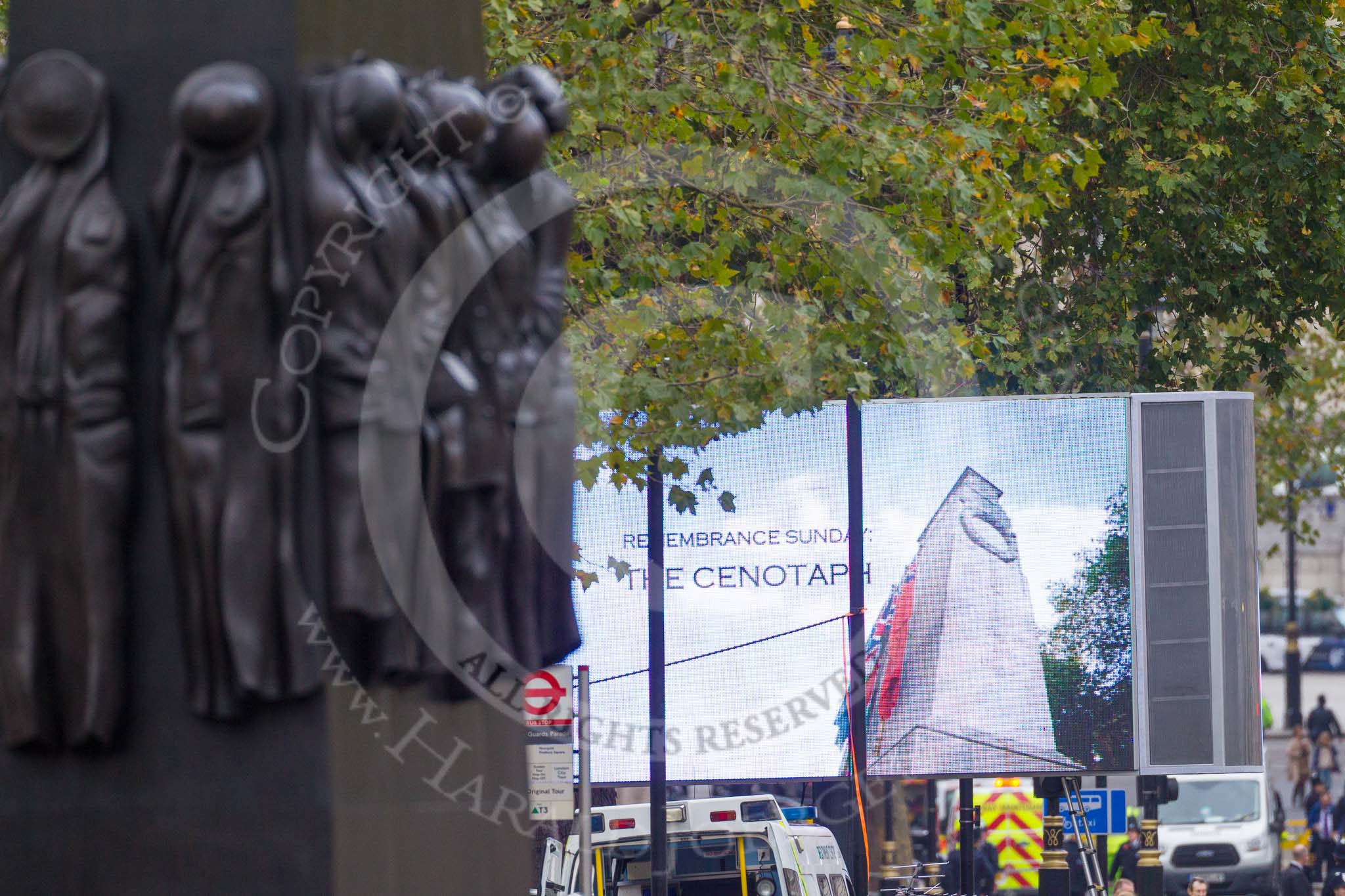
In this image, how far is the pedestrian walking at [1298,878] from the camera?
22500 mm

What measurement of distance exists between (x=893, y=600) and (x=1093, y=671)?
5.33 feet

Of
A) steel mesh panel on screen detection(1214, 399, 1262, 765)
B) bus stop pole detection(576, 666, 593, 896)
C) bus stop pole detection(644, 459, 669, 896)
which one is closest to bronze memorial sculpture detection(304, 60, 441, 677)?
bus stop pole detection(576, 666, 593, 896)

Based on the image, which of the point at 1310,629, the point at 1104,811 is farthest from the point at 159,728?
the point at 1310,629

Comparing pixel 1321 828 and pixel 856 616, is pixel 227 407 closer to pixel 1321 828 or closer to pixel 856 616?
pixel 856 616

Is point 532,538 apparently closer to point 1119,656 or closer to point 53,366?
point 53,366

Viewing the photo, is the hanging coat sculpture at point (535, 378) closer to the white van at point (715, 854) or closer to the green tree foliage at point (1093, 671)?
the green tree foliage at point (1093, 671)

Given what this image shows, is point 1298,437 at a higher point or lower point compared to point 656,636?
higher

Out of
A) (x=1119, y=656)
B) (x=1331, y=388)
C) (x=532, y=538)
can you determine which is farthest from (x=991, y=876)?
(x=532, y=538)

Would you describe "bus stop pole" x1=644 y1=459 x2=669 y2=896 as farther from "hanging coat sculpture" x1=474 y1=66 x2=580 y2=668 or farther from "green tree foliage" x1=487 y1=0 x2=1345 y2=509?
"hanging coat sculpture" x1=474 y1=66 x2=580 y2=668

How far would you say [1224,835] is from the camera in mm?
31031

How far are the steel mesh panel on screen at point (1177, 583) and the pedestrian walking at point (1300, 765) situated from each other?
20087 mm

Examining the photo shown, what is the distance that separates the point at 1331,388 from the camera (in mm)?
36594

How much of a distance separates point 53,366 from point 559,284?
1.00m

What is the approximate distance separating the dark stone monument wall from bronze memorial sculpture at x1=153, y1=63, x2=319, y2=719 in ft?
0.19
